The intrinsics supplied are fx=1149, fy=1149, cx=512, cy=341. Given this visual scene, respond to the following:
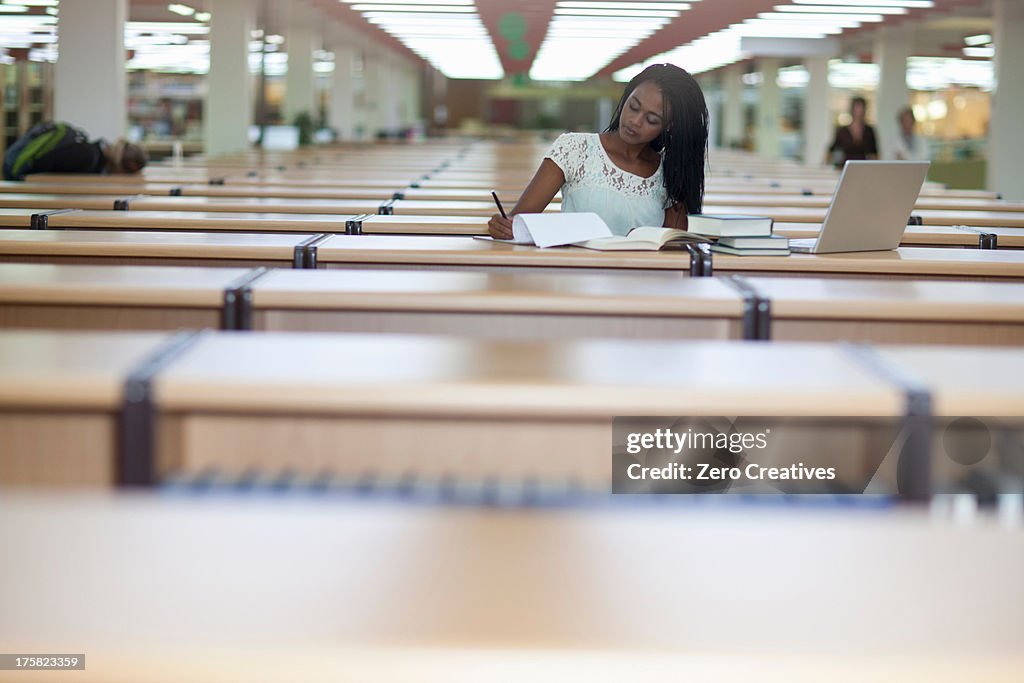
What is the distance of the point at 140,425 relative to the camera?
1.27 metres

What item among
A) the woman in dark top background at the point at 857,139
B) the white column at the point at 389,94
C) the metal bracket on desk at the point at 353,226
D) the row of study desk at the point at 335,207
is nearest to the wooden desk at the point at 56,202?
the row of study desk at the point at 335,207

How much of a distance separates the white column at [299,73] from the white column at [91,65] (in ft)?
19.8

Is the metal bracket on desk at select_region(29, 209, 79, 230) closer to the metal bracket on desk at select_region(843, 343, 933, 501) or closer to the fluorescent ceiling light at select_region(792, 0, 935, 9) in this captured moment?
the metal bracket on desk at select_region(843, 343, 933, 501)

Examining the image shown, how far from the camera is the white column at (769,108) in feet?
57.1

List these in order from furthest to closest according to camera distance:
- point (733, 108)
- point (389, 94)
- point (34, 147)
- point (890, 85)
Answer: point (389, 94)
point (733, 108)
point (890, 85)
point (34, 147)

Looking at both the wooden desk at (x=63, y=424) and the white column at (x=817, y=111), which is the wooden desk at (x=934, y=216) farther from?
the white column at (x=817, y=111)

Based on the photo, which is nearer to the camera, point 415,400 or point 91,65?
point 415,400

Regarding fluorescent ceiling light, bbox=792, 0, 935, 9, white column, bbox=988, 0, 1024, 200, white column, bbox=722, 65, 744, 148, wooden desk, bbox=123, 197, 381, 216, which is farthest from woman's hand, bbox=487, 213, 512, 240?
white column, bbox=722, 65, 744, 148

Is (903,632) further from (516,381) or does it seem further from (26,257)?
(26,257)

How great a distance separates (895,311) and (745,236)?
0.70 m

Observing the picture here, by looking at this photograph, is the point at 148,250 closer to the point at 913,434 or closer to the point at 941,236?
the point at 913,434

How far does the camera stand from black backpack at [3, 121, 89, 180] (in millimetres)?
6027

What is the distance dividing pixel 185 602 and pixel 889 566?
69cm

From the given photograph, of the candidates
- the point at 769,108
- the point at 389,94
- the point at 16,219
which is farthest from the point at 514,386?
the point at 389,94
